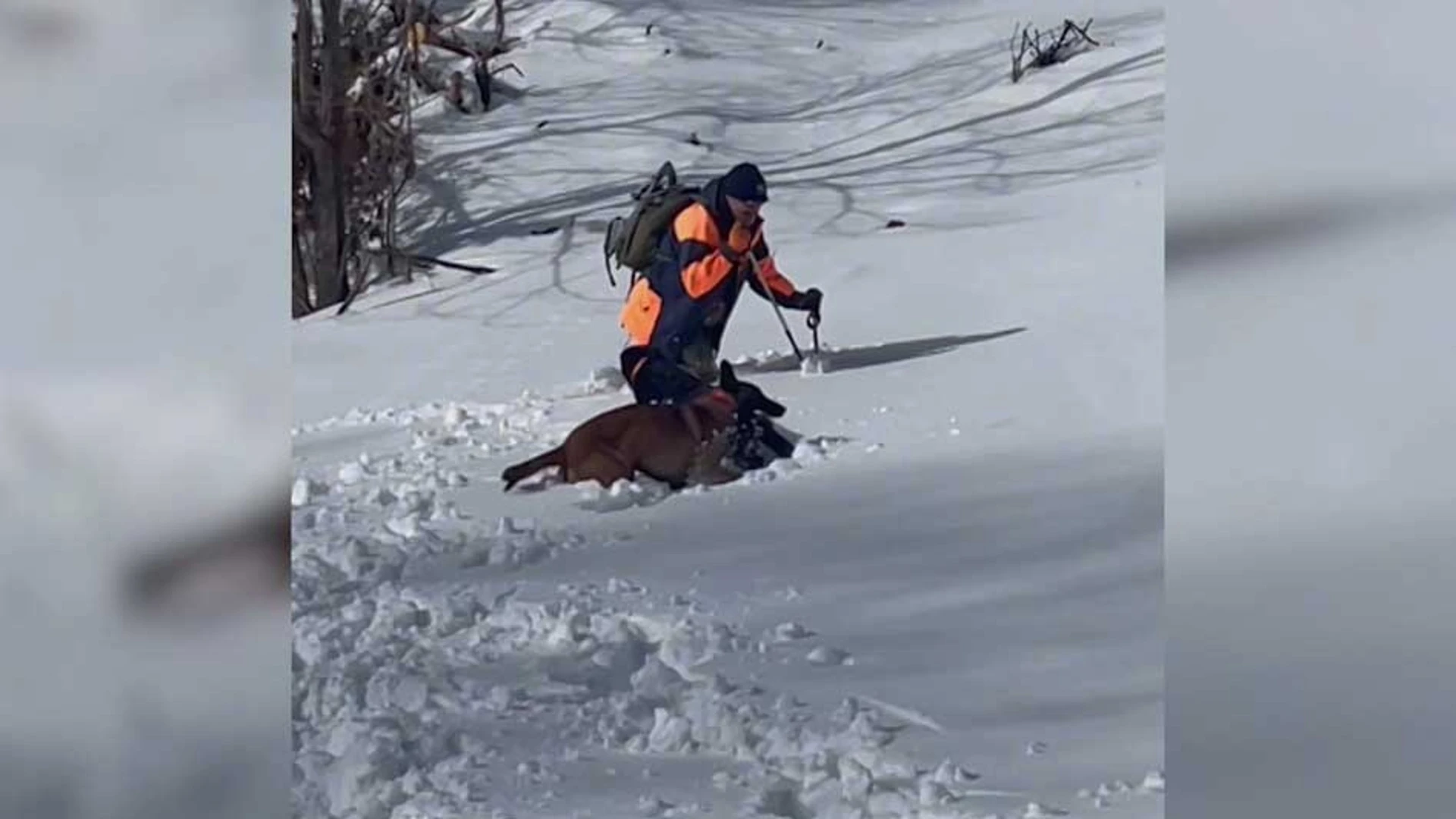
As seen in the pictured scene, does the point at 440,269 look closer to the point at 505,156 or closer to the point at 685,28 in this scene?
the point at 505,156

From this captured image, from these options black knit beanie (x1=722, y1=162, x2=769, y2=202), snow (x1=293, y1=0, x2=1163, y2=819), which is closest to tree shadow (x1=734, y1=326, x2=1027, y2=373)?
snow (x1=293, y1=0, x2=1163, y2=819)

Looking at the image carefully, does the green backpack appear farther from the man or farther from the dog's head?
the dog's head

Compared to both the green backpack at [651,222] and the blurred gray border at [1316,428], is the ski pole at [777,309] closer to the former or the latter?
the green backpack at [651,222]

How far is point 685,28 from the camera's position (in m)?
2.71

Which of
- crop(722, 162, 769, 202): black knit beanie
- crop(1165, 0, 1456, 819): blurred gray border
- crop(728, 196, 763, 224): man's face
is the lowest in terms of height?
crop(1165, 0, 1456, 819): blurred gray border

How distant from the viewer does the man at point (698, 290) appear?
8.84 feet

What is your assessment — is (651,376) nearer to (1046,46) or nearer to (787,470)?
(787,470)

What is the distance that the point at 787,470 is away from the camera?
2689 millimetres

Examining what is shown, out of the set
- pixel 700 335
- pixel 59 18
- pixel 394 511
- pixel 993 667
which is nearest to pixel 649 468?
pixel 700 335

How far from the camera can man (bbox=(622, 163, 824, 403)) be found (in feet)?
8.84

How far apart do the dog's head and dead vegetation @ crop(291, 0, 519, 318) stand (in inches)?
15.5

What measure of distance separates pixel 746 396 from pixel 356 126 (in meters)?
0.70

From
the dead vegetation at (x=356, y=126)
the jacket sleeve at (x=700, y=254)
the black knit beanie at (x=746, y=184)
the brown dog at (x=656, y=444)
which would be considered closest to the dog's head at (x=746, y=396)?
the brown dog at (x=656, y=444)

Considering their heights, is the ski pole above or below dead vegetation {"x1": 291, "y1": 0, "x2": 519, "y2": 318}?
below
